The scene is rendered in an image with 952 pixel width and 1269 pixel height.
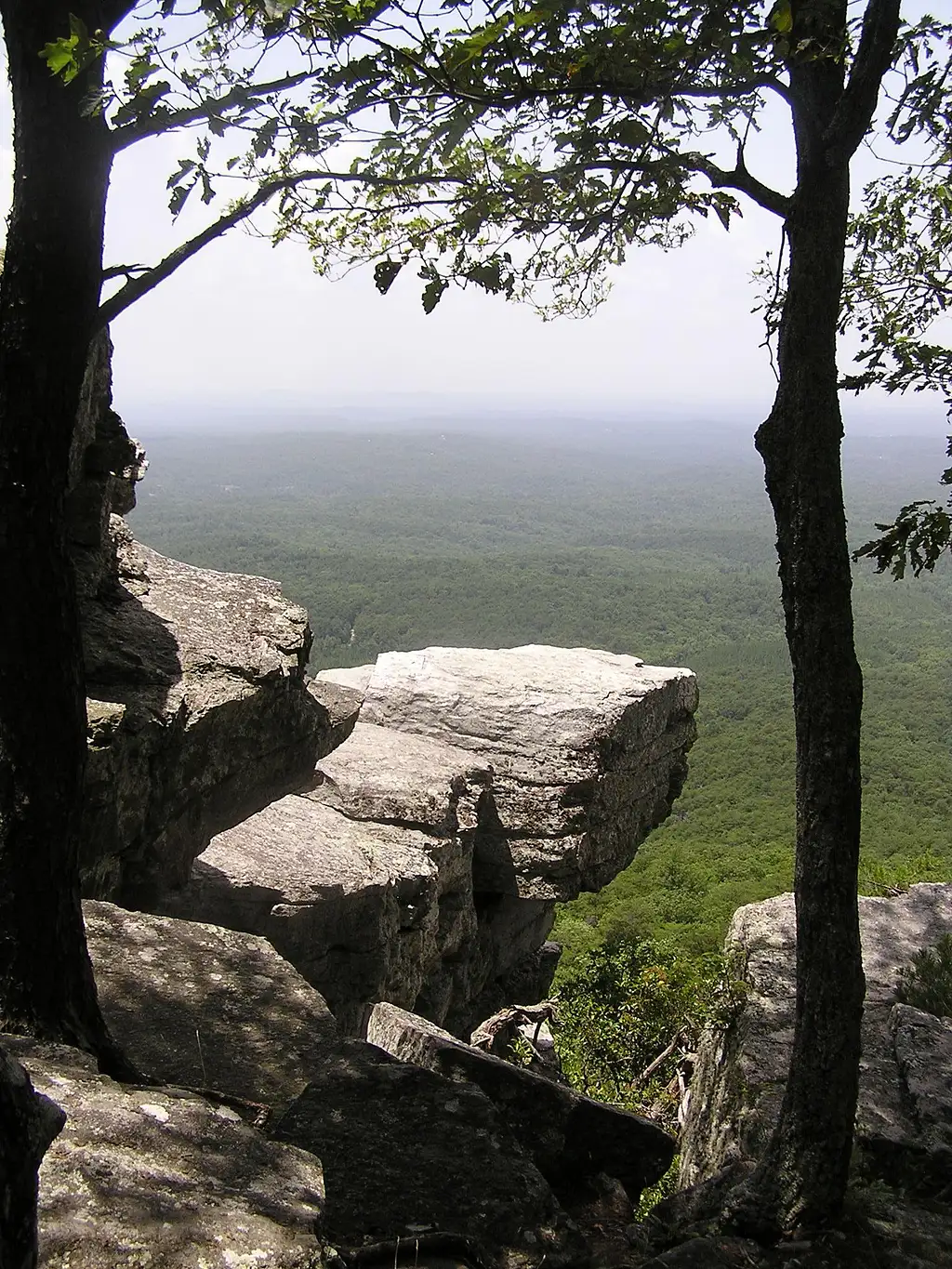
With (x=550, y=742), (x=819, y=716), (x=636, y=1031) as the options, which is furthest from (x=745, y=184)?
(x=636, y=1031)

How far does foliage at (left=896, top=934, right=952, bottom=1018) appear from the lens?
951 centimetres

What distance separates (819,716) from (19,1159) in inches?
180

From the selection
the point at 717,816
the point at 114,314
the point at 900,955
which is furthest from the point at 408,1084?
the point at 717,816

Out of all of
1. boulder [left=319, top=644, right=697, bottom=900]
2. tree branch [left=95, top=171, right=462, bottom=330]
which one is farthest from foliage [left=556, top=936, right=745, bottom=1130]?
tree branch [left=95, top=171, right=462, bottom=330]

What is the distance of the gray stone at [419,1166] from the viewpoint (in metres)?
4.63

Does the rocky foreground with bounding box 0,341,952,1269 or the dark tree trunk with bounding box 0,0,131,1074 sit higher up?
the dark tree trunk with bounding box 0,0,131,1074

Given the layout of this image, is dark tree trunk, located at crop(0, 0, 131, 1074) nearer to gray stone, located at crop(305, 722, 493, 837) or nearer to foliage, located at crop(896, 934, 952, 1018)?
foliage, located at crop(896, 934, 952, 1018)

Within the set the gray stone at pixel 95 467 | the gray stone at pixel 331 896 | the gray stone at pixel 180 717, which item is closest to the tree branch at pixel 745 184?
the gray stone at pixel 95 467

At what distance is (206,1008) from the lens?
651cm

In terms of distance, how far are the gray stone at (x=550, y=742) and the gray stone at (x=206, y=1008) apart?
1125 centimetres

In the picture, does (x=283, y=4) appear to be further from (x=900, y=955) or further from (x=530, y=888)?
(x=530, y=888)

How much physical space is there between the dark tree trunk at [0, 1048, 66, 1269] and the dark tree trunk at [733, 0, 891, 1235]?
4421mm

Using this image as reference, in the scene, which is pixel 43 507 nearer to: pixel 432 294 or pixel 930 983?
pixel 432 294

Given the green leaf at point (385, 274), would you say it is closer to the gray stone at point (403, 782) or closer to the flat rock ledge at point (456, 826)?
the flat rock ledge at point (456, 826)
